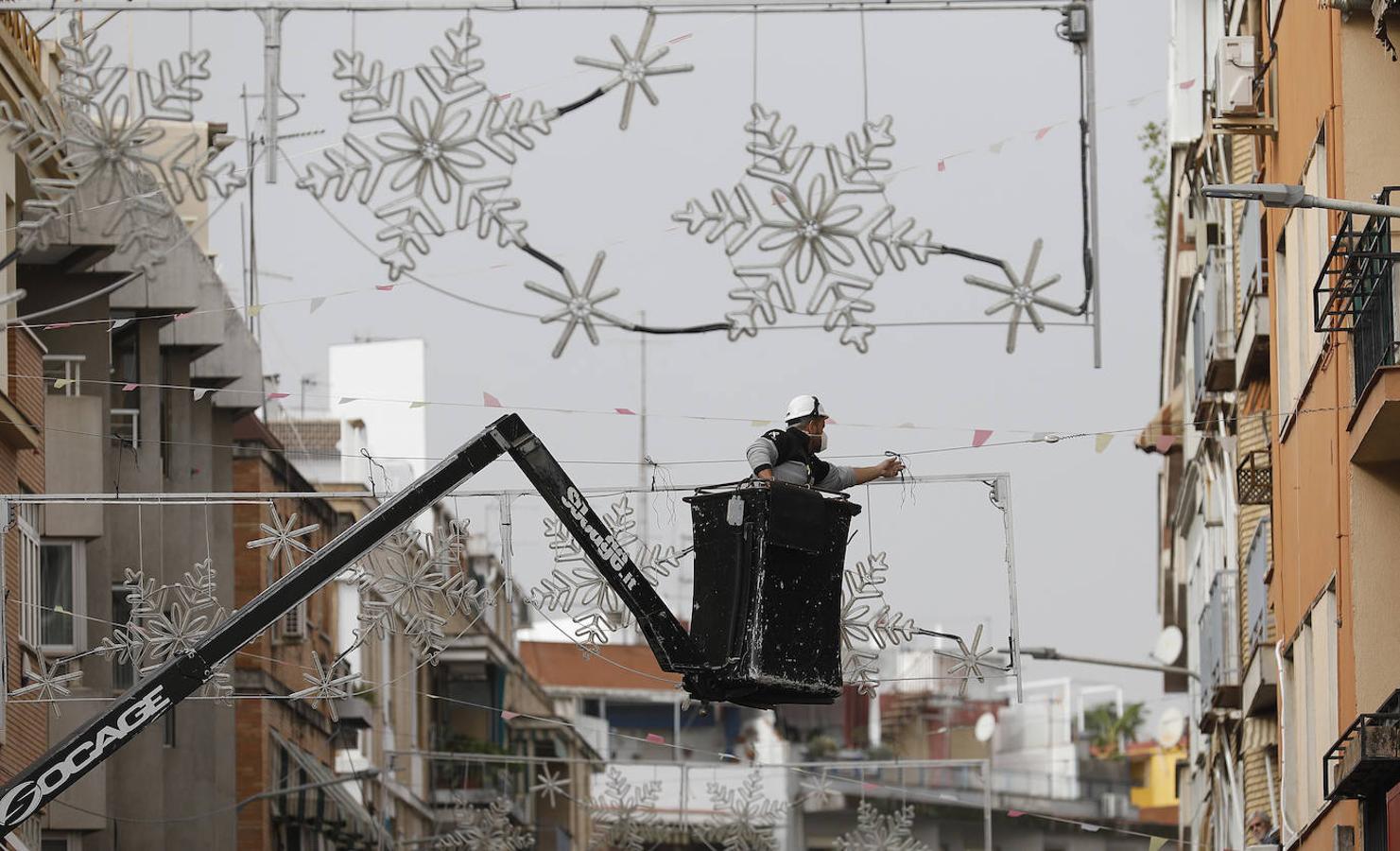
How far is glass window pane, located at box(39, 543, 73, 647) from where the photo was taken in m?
35.7

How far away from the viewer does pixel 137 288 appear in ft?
127

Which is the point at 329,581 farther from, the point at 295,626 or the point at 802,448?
the point at 295,626

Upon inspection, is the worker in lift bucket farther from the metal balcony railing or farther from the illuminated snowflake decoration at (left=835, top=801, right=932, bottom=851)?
the illuminated snowflake decoration at (left=835, top=801, right=932, bottom=851)

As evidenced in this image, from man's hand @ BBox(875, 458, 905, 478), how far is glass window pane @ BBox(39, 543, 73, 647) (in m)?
15.8

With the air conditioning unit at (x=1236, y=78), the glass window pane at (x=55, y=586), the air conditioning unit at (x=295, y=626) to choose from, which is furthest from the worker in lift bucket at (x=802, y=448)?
the air conditioning unit at (x=295, y=626)

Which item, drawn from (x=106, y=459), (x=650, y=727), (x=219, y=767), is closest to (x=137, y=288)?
(x=106, y=459)

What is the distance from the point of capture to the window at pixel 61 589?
3572 centimetres

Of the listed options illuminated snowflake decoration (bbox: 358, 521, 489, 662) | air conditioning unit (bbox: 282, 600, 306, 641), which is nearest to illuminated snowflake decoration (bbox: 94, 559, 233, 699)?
illuminated snowflake decoration (bbox: 358, 521, 489, 662)

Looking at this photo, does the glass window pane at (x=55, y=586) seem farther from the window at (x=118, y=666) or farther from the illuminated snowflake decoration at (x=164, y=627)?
the illuminated snowflake decoration at (x=164, y=627)

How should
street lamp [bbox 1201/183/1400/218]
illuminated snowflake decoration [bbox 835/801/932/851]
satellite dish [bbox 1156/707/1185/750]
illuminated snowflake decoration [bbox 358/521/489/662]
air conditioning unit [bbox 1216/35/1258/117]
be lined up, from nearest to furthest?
street lamp [bbox 1201/183/1400/218], illuminated snowflake decoration [bbox 358/521/489/662], air conditioning unit [bbox 1216/35/1258/117], illuminated snowflake decoration [bbox 835/801/932/851], satellite dish [bbox 1156/707/1185/750]

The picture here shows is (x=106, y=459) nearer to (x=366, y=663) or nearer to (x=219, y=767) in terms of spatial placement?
(x=219, y=767)

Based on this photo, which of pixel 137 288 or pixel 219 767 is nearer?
pixel 137 288

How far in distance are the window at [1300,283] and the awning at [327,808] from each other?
1916 centimetres

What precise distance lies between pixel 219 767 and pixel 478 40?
74.4ft
